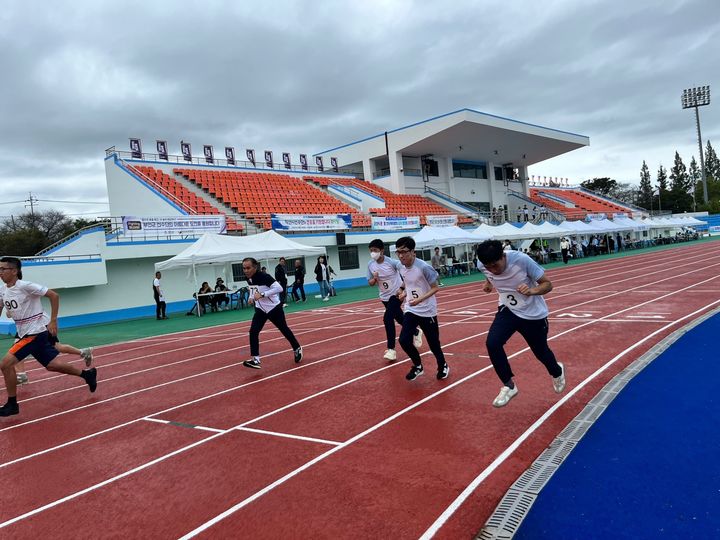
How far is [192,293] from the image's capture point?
77.4 feet

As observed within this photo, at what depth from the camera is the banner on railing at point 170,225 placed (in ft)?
67.7

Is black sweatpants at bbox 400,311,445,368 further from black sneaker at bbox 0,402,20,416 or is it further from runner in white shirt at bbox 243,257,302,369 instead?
black sneaker at bbox 0,402,20,416

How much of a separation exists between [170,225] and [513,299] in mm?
19140

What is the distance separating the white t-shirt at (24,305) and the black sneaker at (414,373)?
183 inches

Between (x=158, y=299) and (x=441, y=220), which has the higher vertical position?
(x=441, y=220)

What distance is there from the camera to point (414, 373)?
6508mm

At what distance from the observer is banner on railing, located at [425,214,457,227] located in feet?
101

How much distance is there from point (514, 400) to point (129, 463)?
3843mm

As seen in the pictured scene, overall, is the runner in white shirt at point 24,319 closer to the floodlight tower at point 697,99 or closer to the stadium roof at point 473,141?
the stadium roof at point 473,141

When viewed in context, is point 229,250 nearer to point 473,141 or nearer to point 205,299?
point 205,299

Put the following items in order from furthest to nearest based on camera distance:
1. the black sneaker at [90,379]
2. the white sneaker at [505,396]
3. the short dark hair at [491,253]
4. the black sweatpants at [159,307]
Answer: the black sweatpants at [159,307] → the black sneaker at [90,379] → the white sneaker at [505,396] → the short dark hair at [491,253]

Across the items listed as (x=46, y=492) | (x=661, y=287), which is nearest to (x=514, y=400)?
(x=46, y=492)

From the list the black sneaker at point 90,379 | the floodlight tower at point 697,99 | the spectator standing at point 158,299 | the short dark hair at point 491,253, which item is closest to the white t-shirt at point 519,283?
the short dark hair at point 491,253

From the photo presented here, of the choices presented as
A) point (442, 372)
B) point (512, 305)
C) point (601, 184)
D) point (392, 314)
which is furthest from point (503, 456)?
point (601, 184)
